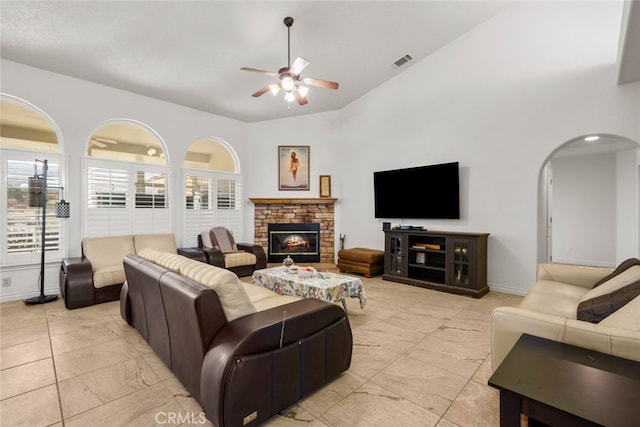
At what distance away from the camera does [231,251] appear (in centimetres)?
571

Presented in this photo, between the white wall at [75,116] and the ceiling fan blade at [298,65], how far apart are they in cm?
336

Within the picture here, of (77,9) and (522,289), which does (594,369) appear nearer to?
(522,289)

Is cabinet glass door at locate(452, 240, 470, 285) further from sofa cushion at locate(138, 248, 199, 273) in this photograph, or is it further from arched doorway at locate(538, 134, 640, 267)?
sofa cushion at locate(138, 248, 199, 273)

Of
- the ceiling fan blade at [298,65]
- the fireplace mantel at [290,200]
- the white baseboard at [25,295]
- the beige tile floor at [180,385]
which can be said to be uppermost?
the ceiling fan blade at [298,65]

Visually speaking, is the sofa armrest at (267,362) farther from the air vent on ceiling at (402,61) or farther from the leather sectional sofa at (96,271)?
the air vent on ceiling at (402,61)

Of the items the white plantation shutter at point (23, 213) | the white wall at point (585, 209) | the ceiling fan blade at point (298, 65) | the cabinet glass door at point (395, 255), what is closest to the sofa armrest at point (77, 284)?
the white plantation shutter at point (23, 213)

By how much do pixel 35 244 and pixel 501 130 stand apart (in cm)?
694

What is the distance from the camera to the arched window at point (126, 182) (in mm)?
4605

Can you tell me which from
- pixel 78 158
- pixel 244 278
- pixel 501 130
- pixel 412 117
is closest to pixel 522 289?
pixel 501 130

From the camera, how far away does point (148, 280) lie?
217 cm

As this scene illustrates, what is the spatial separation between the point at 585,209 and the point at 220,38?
857 centimetres

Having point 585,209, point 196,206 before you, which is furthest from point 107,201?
point 585,209

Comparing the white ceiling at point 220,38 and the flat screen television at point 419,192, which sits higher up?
the white ceiling at point 220,38

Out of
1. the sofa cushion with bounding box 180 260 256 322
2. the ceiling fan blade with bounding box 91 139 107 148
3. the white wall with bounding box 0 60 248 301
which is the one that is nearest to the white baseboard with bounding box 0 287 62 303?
the white wall with bounding box 0 60 248 301
